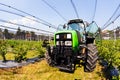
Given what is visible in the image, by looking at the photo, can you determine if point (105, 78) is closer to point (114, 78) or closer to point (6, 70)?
point (114, 78)

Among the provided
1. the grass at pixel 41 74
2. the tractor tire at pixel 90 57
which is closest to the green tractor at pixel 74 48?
the tractor tire at pixel 90 57

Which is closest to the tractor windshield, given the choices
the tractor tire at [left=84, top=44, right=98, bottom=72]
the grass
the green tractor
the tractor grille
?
the green tractor

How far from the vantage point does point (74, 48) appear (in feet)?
35.1

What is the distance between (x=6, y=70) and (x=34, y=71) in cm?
260

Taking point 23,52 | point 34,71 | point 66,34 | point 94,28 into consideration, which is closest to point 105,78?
point 34,71

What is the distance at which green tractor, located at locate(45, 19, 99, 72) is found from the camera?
10133 millimetres

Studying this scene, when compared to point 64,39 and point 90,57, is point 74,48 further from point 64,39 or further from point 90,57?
point 90,57

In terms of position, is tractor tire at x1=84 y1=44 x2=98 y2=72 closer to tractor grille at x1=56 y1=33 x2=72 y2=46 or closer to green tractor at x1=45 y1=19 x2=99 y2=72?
green tractor at x1=45 y1=19 x2=99 y2=72

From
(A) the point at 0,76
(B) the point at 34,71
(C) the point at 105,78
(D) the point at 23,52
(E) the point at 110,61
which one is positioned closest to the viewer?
(A) the point at 0,76

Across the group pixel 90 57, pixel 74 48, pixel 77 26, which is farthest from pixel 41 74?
A: pixel 90 57

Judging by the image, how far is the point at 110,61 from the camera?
21969mm

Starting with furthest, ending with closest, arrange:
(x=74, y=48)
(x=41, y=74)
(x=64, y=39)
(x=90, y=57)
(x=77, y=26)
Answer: (x=41, y=74) → (x=77, y=26) → (x=64, y=39) → (x=74, y=48) → (x=90, y=57)

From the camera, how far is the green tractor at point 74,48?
33.2ft

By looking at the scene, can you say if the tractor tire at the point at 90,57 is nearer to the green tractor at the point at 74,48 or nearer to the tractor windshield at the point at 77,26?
the green tractor at the point at 74,48
